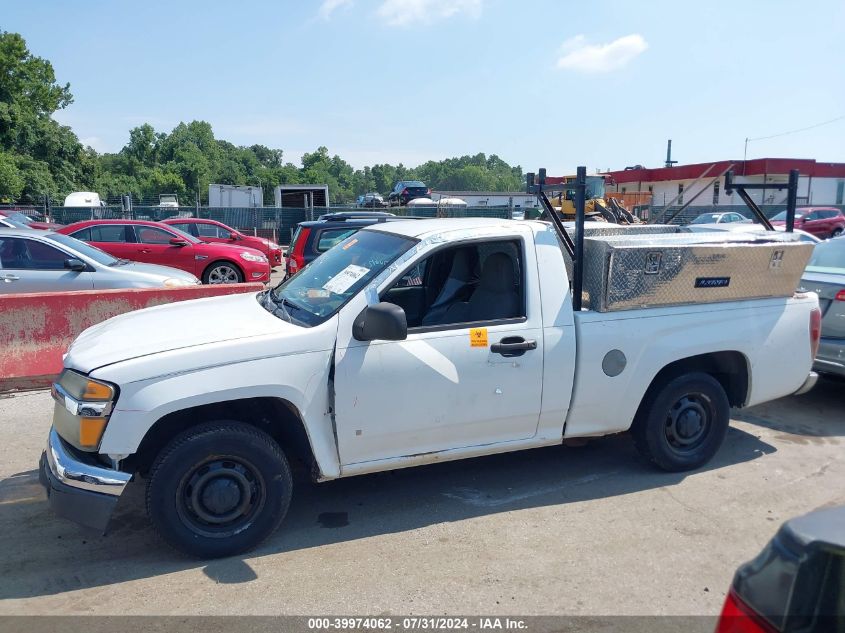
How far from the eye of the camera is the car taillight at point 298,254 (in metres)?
11.6

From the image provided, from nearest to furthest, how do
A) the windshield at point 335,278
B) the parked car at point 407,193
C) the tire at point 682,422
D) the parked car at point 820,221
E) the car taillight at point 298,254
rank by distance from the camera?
the windshield at point 335,278 → the tire at point 682,422 → the car taillight at point 298,254 → the parked car at point 820,221 → the parked car at point 407,193

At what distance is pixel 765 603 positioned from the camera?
5.89 feet

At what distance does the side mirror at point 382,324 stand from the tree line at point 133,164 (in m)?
41.9

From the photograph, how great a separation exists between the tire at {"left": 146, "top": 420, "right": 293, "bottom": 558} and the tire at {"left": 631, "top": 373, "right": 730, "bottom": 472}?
8.49ft

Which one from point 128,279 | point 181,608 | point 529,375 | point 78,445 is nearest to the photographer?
point 181,608

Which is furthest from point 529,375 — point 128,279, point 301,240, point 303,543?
point 301,240

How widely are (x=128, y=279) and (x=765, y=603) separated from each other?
8.90m

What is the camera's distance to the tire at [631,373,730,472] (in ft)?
16.3

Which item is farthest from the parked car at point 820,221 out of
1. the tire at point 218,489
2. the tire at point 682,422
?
the tire at point 218,489

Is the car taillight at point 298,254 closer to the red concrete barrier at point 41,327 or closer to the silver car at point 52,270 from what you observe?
the silver car at point 52,270

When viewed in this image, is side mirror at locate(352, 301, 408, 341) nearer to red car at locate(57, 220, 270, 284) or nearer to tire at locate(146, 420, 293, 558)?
tire at locate(146, 420, 293, 558)

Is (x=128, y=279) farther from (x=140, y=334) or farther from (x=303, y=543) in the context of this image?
(x=303, y=543)

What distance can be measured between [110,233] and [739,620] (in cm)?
1476

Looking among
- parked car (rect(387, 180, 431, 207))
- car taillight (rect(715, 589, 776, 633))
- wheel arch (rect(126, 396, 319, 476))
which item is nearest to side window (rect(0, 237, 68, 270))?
wheel arch (rect(126, 396, 319, 476))
